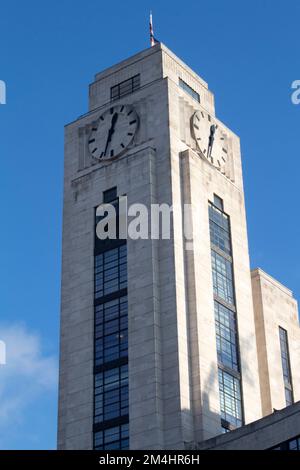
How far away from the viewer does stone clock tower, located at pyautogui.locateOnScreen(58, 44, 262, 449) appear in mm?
90125

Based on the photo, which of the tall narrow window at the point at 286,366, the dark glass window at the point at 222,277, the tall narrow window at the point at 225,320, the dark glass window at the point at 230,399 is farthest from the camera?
the tall narrow window at the point at 286,366

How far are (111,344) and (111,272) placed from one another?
7333mm

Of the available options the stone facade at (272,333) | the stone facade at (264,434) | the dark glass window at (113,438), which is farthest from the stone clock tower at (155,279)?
the stone facade at (272,333)

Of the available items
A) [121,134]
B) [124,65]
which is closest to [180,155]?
[121,134]

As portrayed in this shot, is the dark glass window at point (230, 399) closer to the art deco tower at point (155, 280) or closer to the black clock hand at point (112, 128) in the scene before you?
the art deco tower at point (155, 280)

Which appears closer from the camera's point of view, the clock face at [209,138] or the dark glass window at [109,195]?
the dark glass window at [109,195]

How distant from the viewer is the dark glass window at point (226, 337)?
3775 inches

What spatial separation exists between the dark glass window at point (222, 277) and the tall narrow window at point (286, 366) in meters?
14.5

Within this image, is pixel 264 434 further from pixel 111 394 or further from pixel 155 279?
pixel 155 279

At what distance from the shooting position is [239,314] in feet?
329

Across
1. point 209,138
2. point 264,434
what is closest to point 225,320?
point 264,434

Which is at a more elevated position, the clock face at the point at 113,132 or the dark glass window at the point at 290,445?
the clock face at the point at 113,132

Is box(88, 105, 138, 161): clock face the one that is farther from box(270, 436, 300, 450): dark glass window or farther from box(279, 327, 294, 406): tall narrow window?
box(270, 436, 300, 450): dark glass window
